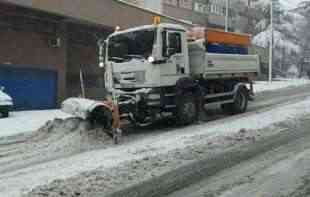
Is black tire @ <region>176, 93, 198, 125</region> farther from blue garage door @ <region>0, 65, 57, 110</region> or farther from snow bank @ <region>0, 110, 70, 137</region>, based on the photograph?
blue garage door @ <region>0, 65, 57, 110</region>

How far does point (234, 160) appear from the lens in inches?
374

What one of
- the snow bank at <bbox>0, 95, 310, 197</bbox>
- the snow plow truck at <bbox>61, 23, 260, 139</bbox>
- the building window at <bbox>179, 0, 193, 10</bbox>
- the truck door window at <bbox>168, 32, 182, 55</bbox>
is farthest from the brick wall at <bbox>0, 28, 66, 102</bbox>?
the building window at <bbox>179, 0, 193, 10</bbox>

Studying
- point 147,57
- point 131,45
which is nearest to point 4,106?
point 131,45

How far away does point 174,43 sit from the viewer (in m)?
14.6

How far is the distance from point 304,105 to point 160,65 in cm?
759

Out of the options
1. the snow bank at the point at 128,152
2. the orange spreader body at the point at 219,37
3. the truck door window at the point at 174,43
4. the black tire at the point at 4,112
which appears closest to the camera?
the snow bank at the point at 128,152

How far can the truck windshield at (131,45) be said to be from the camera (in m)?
14.1

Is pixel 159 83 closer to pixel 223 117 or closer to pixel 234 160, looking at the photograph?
pixel 223 117

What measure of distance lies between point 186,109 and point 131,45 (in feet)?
8.25

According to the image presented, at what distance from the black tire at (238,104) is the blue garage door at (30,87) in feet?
29.5

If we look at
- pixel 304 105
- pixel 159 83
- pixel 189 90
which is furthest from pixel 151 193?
pixel 304 105

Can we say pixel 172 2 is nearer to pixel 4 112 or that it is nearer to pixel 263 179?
pixel 4 112

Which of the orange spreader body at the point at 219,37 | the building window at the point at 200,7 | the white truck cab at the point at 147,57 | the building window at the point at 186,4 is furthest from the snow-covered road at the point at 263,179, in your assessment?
the building window at the point at 200,7

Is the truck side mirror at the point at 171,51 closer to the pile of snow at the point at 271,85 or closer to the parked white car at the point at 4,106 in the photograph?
the parked white car at the point at 4,106
